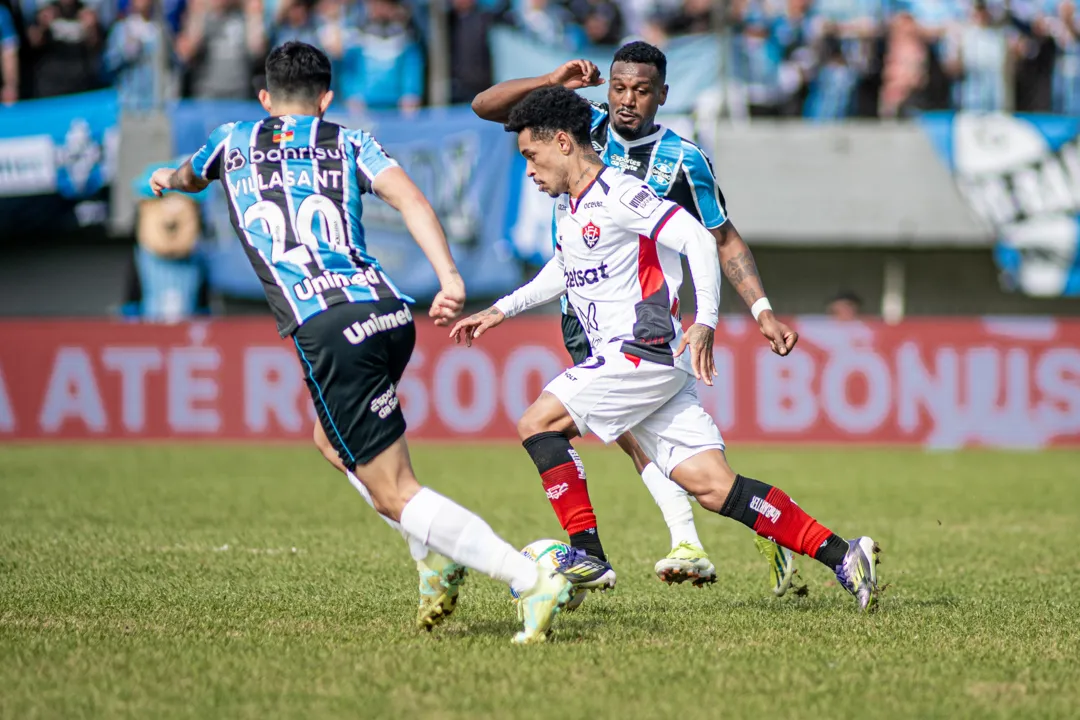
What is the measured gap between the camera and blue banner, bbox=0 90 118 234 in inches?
666

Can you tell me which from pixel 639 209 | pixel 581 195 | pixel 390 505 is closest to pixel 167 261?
pixel 581 195

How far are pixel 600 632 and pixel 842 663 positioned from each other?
1017 mm

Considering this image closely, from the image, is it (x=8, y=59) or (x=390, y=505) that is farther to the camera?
(x=8, y=59)

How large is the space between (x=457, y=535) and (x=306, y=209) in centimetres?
130

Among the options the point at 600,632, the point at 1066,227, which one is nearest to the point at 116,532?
the point at 600,632

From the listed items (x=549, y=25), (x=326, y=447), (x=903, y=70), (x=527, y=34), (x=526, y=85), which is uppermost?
(x=549, y=25)

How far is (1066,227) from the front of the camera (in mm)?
17266

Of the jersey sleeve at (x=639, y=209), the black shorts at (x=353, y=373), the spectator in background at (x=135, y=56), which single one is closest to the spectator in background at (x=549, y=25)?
the spectator in background at (x=135, y=56)

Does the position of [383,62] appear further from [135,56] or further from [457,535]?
[457,535]

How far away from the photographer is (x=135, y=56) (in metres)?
17.1

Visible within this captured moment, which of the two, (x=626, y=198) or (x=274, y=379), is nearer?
(x=626, y=198)

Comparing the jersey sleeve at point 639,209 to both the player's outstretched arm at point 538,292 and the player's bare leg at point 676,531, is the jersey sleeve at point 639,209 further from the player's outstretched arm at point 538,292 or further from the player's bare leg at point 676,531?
the player's bare leg at point 676,531

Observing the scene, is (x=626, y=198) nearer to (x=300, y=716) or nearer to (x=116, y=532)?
(x=300, y=716)

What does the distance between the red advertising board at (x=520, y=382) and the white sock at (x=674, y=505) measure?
9274 mm
